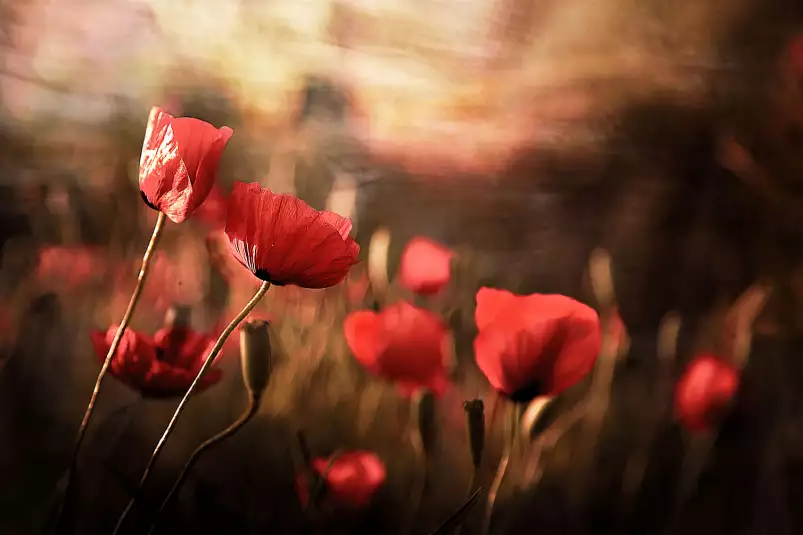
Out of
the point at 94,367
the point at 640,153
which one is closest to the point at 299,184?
the point at 94,367

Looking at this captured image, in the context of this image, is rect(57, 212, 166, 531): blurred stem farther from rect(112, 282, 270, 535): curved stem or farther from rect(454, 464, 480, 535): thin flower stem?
rect(454, 464, 480, 535): thin flower stem

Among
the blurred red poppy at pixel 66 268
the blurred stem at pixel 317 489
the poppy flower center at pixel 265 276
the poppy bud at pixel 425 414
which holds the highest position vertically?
the poppy flower center at pixel 265 276

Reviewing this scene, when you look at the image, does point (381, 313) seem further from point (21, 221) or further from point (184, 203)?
point (21, 221)

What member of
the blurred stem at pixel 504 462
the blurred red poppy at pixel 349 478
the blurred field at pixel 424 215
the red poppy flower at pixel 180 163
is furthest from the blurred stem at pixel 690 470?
the red poppy flower at pixel 180 163

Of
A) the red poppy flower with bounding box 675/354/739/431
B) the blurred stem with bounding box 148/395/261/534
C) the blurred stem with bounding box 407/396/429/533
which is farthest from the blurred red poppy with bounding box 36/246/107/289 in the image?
the red poppy flower with bounding box 675/354/739/431

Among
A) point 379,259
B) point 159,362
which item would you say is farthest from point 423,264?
point 159,362

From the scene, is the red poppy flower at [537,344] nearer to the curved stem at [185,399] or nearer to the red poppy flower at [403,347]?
the red poppy flower at [403,347]
